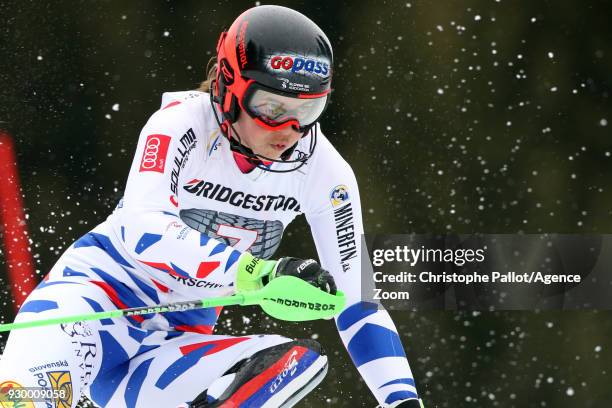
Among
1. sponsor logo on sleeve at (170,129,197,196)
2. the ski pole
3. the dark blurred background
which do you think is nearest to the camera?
the ski pole

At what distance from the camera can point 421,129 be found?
5691 mm

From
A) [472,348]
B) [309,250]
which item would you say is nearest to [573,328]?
[472,348]

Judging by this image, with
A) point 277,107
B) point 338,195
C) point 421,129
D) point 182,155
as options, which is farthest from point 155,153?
point 421,129

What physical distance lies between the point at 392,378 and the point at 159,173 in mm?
997

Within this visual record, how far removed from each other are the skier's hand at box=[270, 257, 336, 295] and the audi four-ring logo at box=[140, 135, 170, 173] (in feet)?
1.64

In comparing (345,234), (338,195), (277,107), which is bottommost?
(345,234)

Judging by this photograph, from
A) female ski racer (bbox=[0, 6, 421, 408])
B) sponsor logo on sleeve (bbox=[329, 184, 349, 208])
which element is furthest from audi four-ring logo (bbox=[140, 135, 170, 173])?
sponsor logo on sleeve (bbox=[329, 184, 349, 208])

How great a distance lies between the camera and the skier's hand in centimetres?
250

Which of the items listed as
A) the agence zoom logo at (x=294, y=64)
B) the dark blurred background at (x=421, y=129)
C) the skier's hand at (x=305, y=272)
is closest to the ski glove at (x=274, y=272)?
the skier's hand at (x=305, y=272)

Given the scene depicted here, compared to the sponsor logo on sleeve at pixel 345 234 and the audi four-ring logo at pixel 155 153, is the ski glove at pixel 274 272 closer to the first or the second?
the audi four-ring logo at pixel 155 153

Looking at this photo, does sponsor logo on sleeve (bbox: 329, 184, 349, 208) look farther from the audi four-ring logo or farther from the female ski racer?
the audi four-ring logo

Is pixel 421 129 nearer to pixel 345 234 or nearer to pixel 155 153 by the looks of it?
pixel 345 234

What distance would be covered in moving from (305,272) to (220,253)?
0.25 metres

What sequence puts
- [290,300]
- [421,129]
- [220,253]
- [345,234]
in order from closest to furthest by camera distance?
[290,300] → [220,253] → [345,234] → [421,129]
